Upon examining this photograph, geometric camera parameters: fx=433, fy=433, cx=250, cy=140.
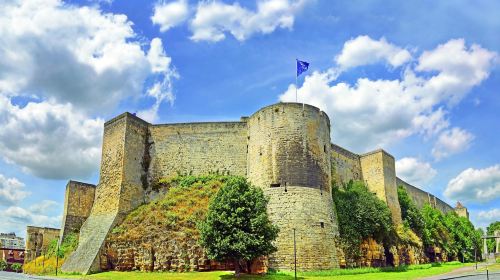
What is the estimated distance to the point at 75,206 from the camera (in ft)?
142

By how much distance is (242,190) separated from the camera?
27.6 meters

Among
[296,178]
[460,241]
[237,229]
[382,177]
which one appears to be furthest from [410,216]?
[237,229]

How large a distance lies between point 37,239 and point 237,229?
33720mm

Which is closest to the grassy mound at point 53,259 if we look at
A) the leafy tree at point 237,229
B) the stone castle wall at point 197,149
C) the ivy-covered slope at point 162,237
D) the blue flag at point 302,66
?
the ivy-covered slope at point 162,237

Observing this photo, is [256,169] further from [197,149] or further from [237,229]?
[197,149]

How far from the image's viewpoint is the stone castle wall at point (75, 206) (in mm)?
42094

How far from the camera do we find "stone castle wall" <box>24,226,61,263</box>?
158 ft

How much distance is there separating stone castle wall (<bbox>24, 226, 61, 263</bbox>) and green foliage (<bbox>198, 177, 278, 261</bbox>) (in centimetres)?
2958

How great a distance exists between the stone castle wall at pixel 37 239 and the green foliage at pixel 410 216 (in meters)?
38.1

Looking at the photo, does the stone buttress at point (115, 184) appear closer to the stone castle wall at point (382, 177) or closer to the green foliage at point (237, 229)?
the green foliage at point (237, 229)

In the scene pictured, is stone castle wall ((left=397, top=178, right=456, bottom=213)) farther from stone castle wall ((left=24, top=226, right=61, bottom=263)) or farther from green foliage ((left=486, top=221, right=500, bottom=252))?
stone castle wall ((left=24, top=226, right=61, bottom=263))

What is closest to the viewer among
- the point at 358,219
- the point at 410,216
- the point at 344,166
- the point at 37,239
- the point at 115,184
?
the point at 358,219

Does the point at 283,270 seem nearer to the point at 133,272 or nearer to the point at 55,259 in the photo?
the point at 133,272

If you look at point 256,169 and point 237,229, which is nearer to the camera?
point 237,229
